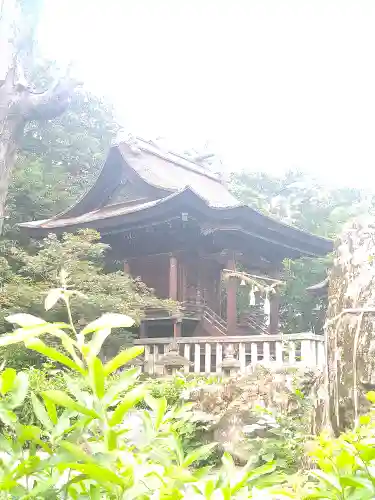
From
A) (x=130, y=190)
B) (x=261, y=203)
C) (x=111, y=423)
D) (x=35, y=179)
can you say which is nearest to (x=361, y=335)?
(x=111, y=423)

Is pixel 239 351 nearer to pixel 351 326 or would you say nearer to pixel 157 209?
pixel 157 209

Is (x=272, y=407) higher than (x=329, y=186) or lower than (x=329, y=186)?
lower

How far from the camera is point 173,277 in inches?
414

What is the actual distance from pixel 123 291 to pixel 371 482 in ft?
25.8

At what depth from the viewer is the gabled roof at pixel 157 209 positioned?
997cm

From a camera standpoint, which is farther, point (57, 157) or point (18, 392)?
point (57, 157)

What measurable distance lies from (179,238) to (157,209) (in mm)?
1202

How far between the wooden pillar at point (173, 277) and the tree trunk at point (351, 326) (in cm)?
788

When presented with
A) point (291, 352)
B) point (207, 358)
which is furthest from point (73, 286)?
point (291, 352)

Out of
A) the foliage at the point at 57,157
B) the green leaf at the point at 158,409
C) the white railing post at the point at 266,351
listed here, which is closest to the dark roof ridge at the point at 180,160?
the foliage at the point at 57,157

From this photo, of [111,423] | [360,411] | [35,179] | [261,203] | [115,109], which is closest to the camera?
[111,423]

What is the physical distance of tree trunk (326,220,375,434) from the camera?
2.04m

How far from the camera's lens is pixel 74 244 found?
866cm

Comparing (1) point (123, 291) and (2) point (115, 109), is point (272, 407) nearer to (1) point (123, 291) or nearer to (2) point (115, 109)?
(1) point (123, 291)
